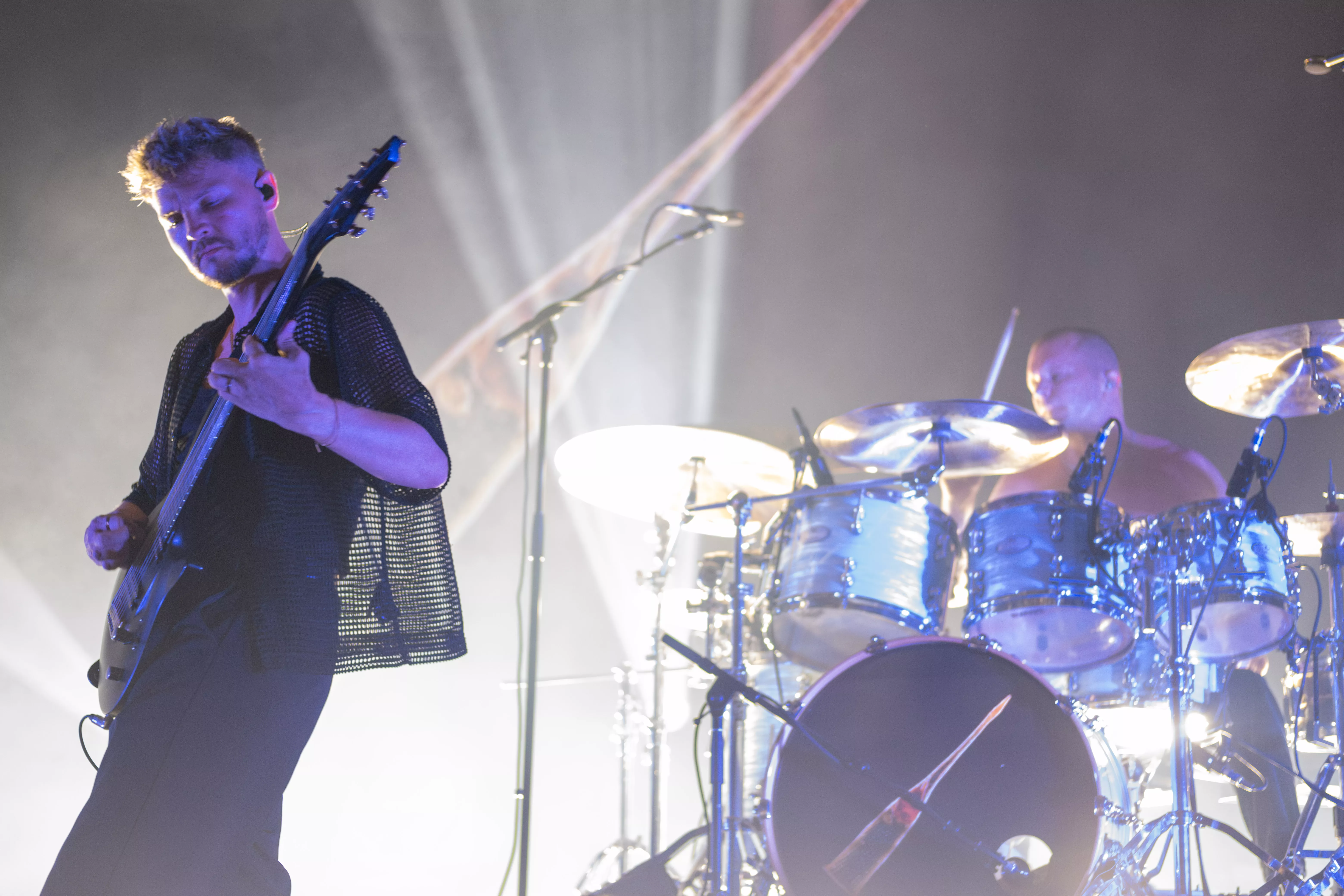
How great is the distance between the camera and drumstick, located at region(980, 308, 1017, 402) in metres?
4.81

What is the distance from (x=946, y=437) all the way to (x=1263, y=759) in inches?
58.8

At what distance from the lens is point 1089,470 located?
334cm

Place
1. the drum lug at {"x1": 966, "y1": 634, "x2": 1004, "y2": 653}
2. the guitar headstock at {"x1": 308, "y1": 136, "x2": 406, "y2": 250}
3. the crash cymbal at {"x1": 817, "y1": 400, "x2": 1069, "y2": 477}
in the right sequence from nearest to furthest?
the guitar headstock at {"x1": 308, "y1": 136, "x2": 406, "y2": 250}
the drum lug at {"x1": 966, "y1": 634, "x2": 1004, "y2": 653}
the crash cymbal at {"x1": 817, "y1": 400, "x2": 1069, "y2": 477}

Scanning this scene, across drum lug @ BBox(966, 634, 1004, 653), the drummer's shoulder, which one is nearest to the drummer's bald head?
the drummer's shoulder

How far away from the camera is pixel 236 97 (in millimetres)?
5379

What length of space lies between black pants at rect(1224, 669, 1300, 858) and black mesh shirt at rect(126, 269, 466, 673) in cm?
309

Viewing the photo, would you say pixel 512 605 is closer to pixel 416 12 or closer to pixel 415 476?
pixel 416 12

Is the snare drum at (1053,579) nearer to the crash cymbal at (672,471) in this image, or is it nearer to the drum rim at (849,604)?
the drum rim at (849,604)

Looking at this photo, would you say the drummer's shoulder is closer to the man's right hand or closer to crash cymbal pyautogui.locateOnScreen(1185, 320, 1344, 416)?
crash cymbal pyautogui.locateOnScreen(1185, 320, 1344, 416)

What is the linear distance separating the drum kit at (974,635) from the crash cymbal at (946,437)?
10mm

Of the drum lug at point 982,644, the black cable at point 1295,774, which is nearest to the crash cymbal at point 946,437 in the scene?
the drum lug at point 982,644

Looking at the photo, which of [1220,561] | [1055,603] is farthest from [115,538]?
[1220,561]

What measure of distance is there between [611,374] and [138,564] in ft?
14.6

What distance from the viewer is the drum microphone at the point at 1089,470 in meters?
3.32
